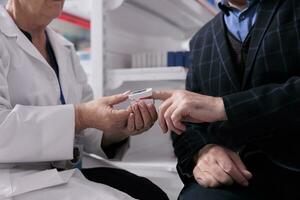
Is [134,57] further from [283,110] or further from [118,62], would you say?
[283,110]

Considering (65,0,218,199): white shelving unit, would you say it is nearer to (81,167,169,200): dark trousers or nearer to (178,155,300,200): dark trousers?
(81,167,169,200): dark trousers

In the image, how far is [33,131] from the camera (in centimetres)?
70

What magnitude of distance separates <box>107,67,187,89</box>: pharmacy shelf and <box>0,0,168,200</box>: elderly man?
0.55 ft

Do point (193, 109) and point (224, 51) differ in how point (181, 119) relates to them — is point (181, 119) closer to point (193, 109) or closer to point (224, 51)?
point (193, 109)

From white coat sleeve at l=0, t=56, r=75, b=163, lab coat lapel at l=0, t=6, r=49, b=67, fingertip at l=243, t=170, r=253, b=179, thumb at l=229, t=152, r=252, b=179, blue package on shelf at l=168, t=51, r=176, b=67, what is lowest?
fingertip at l=243, t=170, r=253, b=179

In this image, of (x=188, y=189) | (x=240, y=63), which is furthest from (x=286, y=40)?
(x=188, y=189)

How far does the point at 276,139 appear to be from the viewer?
691mm

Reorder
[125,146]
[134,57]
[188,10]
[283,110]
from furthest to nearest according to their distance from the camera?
1. [188,10]
2. [134,57]
3. [125,146]
4. [283,110]

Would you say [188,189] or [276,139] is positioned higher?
[276,139]

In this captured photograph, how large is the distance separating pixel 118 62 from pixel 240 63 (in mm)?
567

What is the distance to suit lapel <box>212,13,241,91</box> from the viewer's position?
737 mm

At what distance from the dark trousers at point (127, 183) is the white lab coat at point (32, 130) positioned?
4.0 inches

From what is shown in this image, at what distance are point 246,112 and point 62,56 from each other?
1.74ft

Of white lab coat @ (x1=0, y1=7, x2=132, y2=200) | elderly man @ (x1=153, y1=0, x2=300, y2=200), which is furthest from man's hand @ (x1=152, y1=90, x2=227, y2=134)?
white lab coat @ (x1=0, y1=7, x2=132, y2=200)
